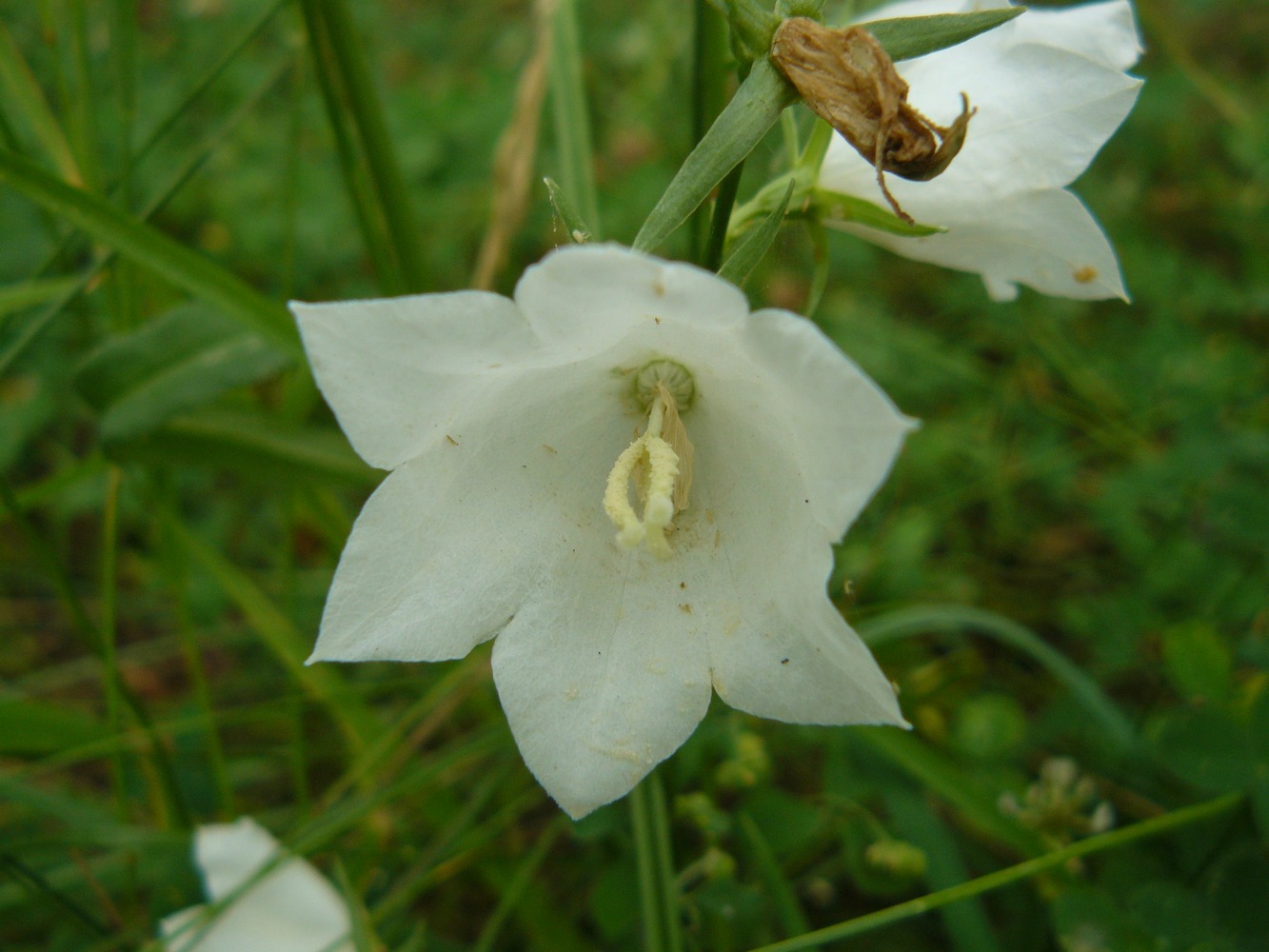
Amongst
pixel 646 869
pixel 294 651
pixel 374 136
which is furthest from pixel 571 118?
pixel 646 869

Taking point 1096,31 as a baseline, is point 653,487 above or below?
below

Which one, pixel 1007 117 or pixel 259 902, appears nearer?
pixel 1007 117

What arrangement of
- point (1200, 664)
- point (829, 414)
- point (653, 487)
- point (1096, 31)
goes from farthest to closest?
point (1200, 664)
point (1096, 31)
point (653, 487)
point (829, 414)

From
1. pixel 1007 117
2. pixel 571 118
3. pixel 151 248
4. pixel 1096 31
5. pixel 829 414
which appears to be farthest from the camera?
pixel 571 118

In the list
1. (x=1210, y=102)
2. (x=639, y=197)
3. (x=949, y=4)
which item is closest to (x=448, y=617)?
(x=949, y=4)

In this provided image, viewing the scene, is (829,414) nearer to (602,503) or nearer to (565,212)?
(565,212)

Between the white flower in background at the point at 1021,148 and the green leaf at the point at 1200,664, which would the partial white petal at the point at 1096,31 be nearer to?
the white flower in background at the point at 1021,148

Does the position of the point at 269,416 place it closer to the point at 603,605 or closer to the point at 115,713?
the point at 115,713

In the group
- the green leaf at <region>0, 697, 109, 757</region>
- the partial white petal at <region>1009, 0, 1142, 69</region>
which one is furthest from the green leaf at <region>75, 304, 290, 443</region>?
the partial white petal at <region>1009, 0, 1142, 69</region>

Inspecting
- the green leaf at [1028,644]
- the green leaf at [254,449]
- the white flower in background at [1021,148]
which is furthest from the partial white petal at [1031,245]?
the green leaf at [254,449]
